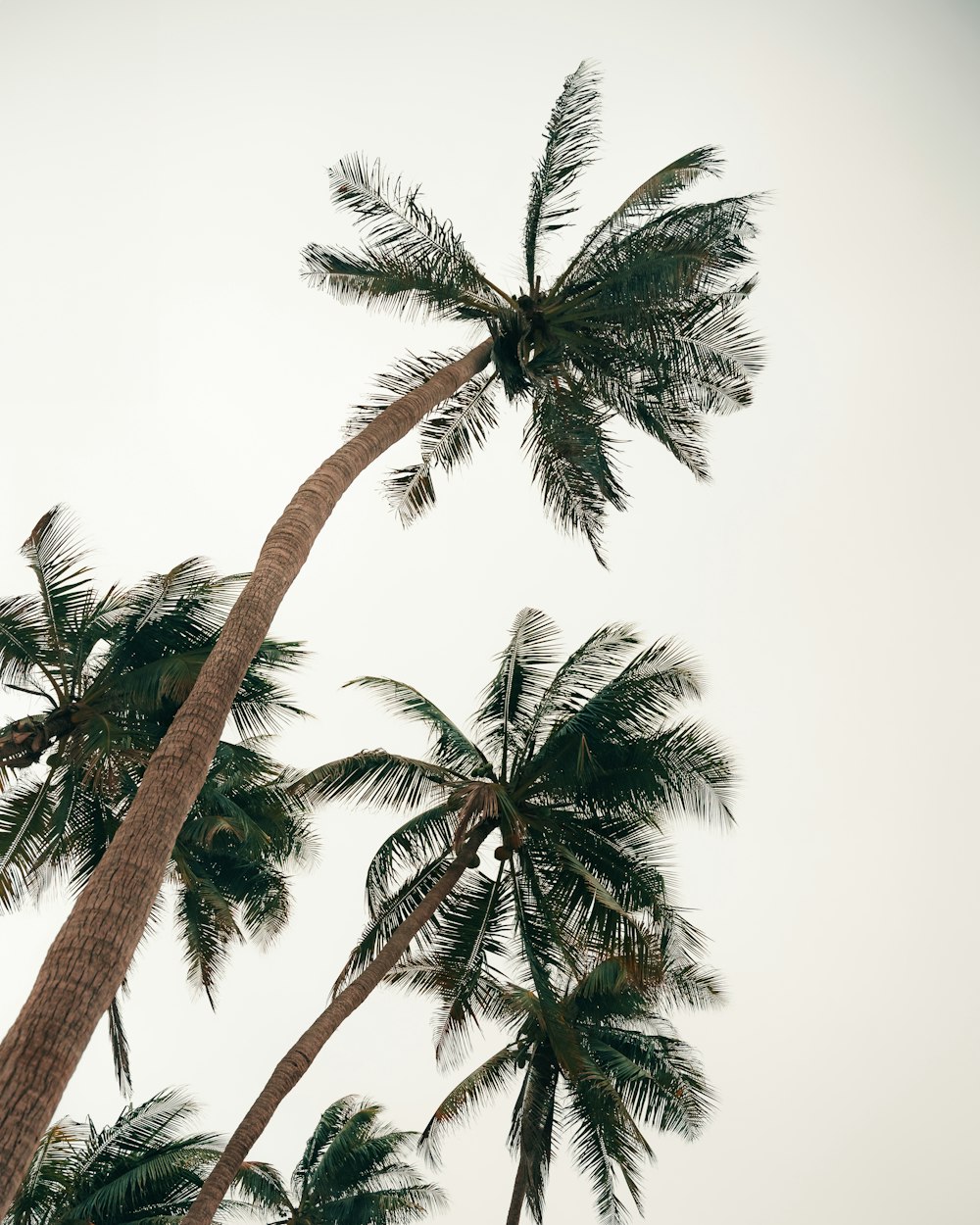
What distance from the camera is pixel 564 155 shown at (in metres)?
13.1

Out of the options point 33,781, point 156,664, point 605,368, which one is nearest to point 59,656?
point 156,664

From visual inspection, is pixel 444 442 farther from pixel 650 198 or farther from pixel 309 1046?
pixel 309 1046

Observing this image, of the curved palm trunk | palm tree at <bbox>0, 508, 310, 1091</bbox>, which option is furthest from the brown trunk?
the curved palm trunk

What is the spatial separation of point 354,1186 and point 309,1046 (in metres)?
12.8

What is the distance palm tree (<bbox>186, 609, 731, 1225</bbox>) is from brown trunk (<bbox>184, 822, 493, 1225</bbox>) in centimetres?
5

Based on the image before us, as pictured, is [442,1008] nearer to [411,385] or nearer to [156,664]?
[156,664]

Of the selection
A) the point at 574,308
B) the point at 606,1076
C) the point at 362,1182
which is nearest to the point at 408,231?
the point at 574,308

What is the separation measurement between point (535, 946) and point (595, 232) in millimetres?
9581

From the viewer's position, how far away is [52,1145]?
16.4 meters

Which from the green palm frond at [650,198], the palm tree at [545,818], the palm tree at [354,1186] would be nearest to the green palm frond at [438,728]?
the palm tree at [545,818]

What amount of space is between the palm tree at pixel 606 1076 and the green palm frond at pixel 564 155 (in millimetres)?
12152

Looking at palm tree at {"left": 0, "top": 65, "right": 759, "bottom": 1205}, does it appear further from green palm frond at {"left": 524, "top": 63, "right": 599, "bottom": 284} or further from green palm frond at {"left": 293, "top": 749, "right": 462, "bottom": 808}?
green palm frond at {"left": 293, "top": 749, "right": 462, "bottom": 808}

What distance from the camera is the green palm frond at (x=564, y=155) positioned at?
514 inches

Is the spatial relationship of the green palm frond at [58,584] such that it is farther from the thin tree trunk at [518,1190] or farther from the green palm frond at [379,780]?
the thin tree trunk at [518,1190]
